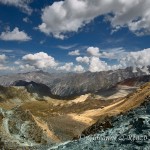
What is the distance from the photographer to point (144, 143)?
24.6 m

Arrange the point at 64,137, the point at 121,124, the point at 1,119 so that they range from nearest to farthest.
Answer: the point at 121,124 → the point at 1,119 → the point at 64,137

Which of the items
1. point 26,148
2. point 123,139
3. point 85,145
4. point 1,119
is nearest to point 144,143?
point 123,139

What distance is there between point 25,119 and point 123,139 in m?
30.7

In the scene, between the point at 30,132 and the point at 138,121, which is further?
the point at 30,132

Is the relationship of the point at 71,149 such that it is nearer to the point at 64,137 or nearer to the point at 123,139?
the point at 123,139

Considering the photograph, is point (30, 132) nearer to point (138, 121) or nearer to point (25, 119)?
point (25, 119)

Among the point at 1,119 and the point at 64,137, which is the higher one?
the point at 1,119

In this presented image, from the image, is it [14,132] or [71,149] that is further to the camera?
[14,132]

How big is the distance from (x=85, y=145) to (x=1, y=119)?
2686cm

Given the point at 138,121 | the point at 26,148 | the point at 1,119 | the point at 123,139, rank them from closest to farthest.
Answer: the point at 123,139 < the point at 138,121 < the point at 26,148 < the point at 1,119

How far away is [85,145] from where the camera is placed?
2853 centimetres

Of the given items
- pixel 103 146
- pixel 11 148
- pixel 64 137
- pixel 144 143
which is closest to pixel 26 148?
pixel 11 148

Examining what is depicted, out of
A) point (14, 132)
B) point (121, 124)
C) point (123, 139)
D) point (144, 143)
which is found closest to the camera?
point (144, 143)

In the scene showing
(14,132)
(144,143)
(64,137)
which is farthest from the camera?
(64,137)
